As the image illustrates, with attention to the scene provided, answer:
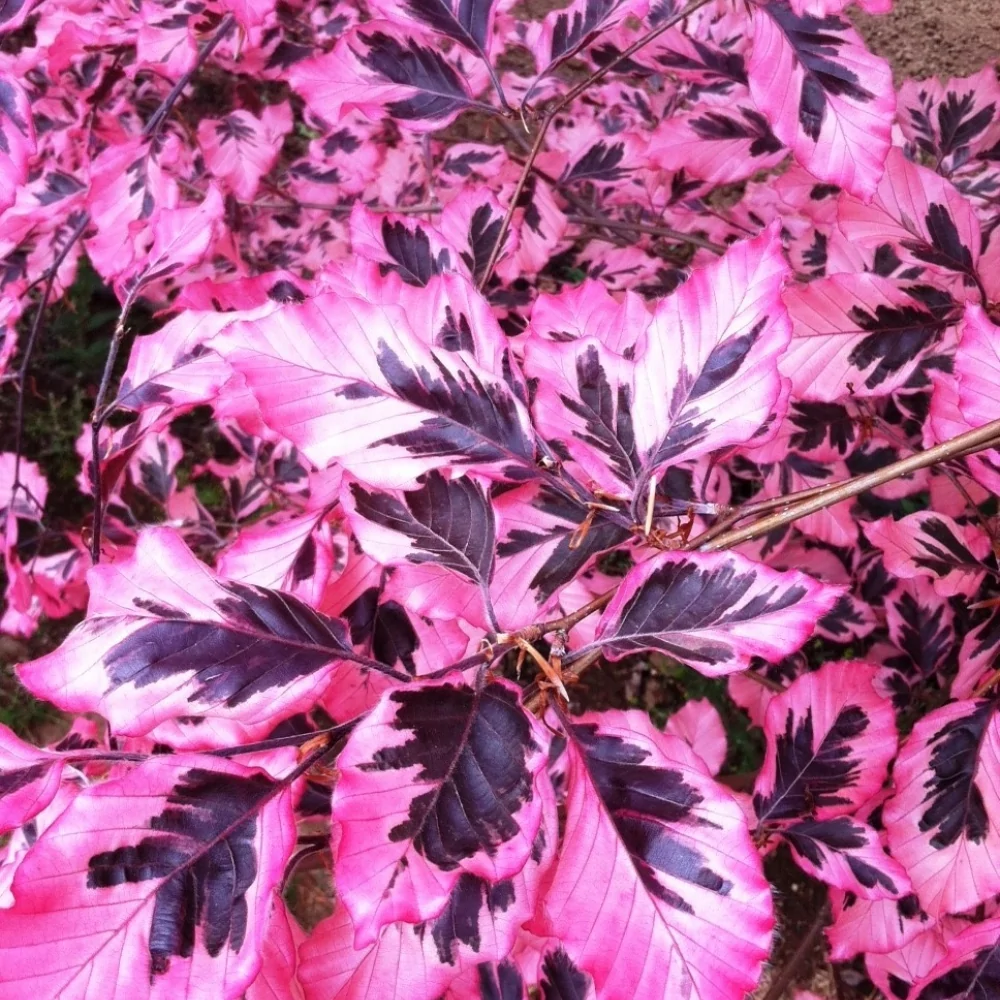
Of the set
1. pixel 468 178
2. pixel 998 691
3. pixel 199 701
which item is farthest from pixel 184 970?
pixel 468 178

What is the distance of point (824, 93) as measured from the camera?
75cm

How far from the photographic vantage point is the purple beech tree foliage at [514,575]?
0.50 metres

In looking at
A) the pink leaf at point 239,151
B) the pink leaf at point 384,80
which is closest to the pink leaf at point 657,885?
the pink leaf at point 384,80

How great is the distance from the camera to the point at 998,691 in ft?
2.69

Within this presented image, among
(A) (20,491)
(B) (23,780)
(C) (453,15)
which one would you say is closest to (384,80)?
(C) (453,15)

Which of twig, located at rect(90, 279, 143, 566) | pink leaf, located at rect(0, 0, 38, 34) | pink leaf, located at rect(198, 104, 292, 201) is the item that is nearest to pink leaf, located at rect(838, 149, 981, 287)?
twig, located at rect(90, 279, 143, 566)

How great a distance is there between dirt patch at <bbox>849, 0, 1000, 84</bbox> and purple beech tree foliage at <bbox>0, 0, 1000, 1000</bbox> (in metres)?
0.79

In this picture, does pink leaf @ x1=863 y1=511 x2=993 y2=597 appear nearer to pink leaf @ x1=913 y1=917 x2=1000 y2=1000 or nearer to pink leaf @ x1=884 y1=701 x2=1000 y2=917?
pink leaf @ x1=884 y1=701 x2=1000 y2=917

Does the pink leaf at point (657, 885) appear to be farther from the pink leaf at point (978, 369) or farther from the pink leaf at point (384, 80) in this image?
the pink leaf at point (384, 80)

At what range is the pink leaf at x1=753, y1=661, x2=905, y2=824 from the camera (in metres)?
0.81

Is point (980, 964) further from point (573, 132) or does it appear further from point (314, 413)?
point (573, 132)

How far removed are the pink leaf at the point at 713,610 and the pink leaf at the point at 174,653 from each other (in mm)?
211

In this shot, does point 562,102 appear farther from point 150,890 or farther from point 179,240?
point 150,890

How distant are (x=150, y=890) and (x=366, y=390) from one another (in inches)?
12.8
